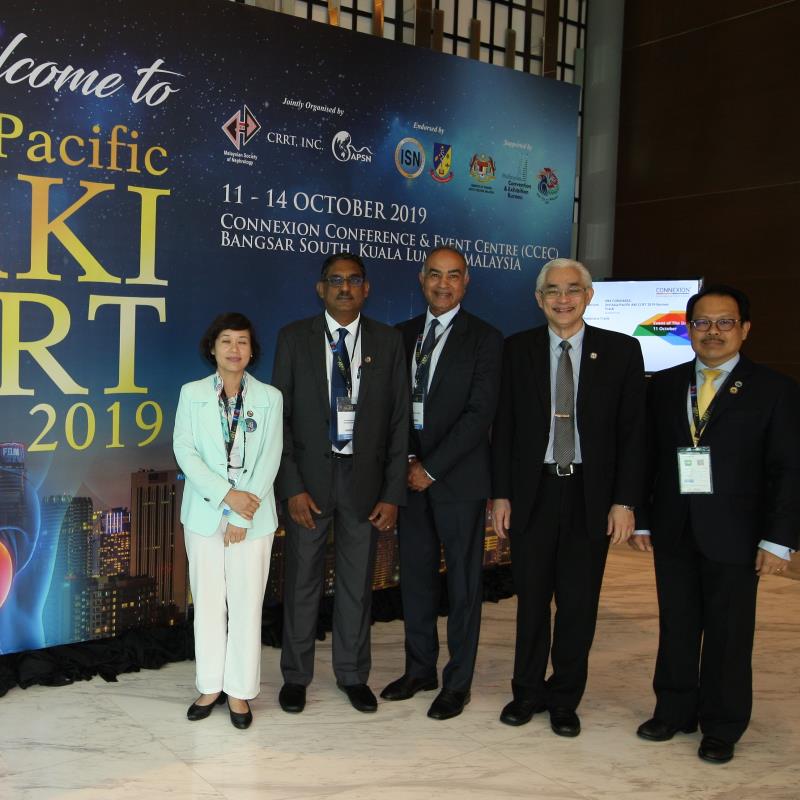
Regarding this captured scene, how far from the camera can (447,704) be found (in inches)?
146

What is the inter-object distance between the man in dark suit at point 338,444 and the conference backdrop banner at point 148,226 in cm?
91

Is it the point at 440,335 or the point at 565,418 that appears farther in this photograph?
the point at 440,335

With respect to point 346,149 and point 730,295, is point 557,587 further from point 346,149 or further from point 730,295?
point 346,149

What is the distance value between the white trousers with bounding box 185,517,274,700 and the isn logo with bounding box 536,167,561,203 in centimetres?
298

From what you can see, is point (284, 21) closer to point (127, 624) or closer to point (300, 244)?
point (300, 244)

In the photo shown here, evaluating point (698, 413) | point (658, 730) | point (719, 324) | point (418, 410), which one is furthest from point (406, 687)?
point (719, 324)

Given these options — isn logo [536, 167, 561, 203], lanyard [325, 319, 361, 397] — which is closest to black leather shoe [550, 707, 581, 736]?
lanyard [325, 319, 361, 397]

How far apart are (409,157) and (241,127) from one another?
98 cm

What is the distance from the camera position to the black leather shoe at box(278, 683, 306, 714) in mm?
3682

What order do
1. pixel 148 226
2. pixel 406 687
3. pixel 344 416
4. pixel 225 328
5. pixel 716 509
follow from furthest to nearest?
pixel 148 226 → pixel 406 687 → pixel 344 416 → pixel 225 328 → pixel 716 509

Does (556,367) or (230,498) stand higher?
(556,367)

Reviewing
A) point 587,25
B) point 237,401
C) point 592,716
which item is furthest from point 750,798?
point 587,25

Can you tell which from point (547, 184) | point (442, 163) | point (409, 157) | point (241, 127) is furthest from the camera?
point (547, 184)

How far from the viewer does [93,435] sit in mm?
4137
